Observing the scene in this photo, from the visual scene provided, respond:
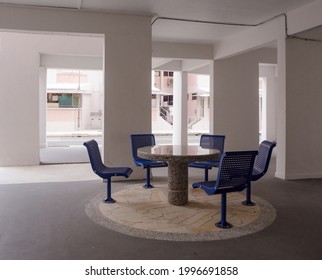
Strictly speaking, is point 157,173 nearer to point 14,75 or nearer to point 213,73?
point 213,73

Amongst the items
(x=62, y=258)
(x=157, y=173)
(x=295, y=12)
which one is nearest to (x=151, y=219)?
(x=62, y=258)

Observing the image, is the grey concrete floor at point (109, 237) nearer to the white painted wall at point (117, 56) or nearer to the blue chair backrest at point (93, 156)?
the blue chair backrest at point (93, 156)

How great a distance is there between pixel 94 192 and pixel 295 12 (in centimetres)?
457

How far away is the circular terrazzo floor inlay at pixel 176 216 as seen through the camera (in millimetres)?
3393

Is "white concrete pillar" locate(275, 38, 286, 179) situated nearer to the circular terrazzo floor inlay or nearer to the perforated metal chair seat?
the circular terrazzo floor inlay

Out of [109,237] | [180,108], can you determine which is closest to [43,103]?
[180,108]

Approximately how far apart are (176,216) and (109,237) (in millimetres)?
963

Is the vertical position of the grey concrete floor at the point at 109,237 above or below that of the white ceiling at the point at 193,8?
below

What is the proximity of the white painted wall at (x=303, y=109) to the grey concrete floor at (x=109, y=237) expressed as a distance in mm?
1452

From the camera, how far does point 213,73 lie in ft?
28.8

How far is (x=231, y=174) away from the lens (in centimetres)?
347

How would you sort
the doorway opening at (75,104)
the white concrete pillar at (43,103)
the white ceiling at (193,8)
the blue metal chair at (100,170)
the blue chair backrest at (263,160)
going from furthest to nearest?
the doorway opening at (75,104) < the white concrete pillar at (43,103) < the white ceiling at (193,8) < the blue metal chair at (100,170) < the blue chair backrest at (263,160)

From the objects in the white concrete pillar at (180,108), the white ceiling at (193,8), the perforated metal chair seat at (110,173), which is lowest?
the perforated metal chair seat at (110,173)

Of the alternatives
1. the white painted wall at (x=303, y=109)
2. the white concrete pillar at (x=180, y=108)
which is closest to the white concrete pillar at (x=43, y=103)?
the white concrete pillar at (x=180, y=108)
